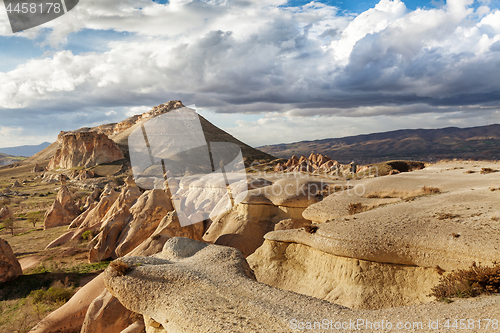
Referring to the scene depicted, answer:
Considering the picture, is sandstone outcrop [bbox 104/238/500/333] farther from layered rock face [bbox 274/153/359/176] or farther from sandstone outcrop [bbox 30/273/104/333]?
layered rock face [bbox 274/153/359/176]

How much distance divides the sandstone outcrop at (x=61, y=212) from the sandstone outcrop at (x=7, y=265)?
795 inches

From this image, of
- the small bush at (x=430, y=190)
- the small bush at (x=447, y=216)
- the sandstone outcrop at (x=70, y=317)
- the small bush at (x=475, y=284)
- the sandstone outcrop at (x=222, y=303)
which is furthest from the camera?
the small bush at (x=430, y=190)

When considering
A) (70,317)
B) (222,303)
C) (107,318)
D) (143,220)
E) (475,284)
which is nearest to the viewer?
(475,284)

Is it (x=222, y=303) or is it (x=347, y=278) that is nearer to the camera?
(x=222, y=303)

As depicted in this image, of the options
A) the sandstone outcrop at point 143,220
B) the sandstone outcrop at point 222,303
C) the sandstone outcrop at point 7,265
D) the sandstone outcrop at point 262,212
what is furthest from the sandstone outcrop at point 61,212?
the sandstone outcrop at point 222,303

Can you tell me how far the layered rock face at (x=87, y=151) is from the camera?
101688 millimetres

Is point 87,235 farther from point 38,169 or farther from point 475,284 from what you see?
point 38,169

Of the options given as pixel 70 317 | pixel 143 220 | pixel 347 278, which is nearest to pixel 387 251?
pixel 347 278

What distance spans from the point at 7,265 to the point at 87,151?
9241 cm

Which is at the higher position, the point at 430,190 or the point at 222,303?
the point at 430,190

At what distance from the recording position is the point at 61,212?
40344 mm

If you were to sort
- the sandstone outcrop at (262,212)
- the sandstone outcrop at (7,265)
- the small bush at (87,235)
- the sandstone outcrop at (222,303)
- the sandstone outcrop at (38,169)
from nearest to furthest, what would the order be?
the sandstone outcrop at (222,303) → the sandstone outcrop at (262,212) → the sandstone outcrop at (7,265) → the small bush at (87,235) → the sandstone outcrop at (38,169)

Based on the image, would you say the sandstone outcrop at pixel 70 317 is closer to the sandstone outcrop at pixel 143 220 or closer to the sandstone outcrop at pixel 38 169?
the sandstone outcrop at pixel 143 220

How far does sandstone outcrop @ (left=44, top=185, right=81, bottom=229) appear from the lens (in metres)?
39.6
